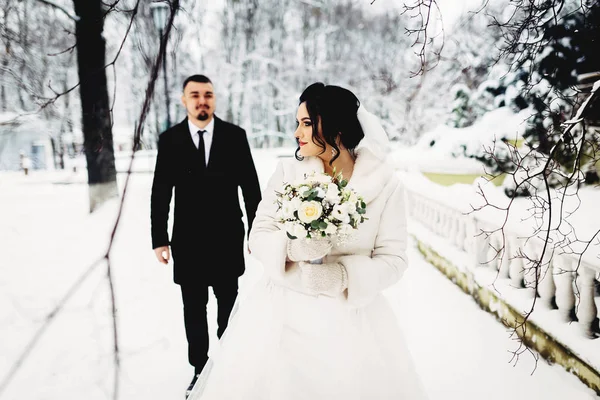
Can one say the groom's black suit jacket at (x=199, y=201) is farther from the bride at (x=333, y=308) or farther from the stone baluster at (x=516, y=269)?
the stone baluster at (x=516, y=269)

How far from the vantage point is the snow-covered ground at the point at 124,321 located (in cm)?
255

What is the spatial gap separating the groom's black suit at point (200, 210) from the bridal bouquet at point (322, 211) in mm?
1098

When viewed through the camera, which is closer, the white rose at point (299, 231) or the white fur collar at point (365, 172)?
the white rose at point (299, 231)

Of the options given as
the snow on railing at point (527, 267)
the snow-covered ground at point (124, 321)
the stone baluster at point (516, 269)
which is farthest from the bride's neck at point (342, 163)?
the stone baluster at point (516, 269)

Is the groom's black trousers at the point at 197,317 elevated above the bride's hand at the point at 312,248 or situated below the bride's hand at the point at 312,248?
below

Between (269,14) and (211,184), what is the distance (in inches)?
400

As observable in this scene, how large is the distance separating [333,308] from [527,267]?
2.55 m

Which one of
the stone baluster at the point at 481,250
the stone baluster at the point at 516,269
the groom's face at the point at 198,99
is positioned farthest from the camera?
the stone baluster at the point at 481,250

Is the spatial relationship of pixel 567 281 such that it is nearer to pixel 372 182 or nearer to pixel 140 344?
pixel 372 182

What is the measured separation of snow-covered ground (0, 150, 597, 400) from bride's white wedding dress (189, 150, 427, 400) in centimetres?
60

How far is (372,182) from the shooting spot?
1.72 metres

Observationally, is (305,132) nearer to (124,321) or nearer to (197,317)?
(197,317)

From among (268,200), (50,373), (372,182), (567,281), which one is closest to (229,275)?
(268,200)

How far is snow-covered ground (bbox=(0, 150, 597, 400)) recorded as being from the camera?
2553 millimetres
